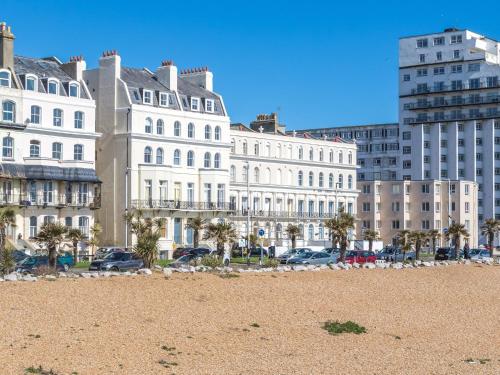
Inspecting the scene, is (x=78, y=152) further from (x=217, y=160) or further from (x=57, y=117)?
(x=217, y=160)

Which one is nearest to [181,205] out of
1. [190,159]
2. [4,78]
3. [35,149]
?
[190,159]

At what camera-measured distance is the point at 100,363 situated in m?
26.6

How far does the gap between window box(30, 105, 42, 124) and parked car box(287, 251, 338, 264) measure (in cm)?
2351

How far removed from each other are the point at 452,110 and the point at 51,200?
7376 cm

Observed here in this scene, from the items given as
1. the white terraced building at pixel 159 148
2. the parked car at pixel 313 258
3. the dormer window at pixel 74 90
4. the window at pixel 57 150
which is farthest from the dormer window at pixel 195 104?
the parked car at pixel 313 258

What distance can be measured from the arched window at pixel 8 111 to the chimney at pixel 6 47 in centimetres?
289

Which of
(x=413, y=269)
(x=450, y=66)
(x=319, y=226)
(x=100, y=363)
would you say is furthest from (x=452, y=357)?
(x=450, y=66)

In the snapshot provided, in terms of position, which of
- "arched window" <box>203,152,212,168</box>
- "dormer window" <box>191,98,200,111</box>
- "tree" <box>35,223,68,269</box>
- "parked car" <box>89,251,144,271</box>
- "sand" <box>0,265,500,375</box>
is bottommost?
"sand" <box>0,265,500,375</box>

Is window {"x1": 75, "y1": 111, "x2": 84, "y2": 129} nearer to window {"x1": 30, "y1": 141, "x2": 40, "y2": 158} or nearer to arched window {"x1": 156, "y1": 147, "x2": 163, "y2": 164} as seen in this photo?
window {"x1": 30, "y1": 141, "x2": 40, "y2": 158}

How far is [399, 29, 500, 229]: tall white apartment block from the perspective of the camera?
420ft

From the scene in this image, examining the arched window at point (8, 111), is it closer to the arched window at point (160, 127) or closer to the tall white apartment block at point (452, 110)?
the arched window at point (160, 127)

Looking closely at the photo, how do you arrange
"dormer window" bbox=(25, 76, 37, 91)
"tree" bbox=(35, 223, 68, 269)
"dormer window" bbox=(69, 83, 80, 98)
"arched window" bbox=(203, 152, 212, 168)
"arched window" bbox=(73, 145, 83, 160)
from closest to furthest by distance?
"tree" bbox=(35, 223, 68, 269) → "dormer window" bbox=(25, 76, 37, 91) → "dormer window" bbox=(69, 83, 80, 98) → "arched window" bbox=(73, 145, 83, 160) → "arched window" bbox=(203, 152, 212, 168)

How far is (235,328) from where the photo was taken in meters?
33.2

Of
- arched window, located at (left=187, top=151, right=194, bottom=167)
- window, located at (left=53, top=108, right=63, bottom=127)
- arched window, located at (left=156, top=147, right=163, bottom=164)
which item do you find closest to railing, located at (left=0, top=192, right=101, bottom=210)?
window, located at (left=53, top=108, right=63, bottom=127)
